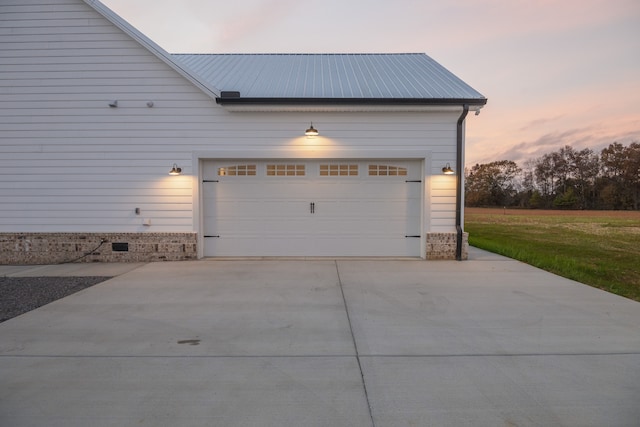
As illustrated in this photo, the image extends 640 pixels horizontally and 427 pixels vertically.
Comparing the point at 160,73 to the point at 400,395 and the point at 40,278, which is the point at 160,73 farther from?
the point at 400,395

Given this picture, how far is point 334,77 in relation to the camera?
8.71 meters

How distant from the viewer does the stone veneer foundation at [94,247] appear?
7.31 metres

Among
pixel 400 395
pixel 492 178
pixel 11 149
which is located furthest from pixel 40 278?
pixel 492 178

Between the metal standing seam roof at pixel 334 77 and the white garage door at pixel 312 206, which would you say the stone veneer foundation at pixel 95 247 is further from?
the metal standing seam roof at pixel 334 77

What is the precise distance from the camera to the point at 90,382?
8.46ft

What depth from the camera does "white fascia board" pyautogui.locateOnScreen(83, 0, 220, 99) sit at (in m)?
7.01

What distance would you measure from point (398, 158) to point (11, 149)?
8.92 meters

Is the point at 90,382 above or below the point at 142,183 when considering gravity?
below

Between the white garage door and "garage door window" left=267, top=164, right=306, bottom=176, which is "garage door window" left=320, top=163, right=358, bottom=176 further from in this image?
"garage door window" left=267, top=164, right=306, bottom=176

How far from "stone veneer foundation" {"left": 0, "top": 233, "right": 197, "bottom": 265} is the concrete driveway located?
7.32ft

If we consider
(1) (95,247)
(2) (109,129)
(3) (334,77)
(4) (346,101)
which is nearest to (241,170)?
(4) (346,101)

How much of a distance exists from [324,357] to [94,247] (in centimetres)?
690

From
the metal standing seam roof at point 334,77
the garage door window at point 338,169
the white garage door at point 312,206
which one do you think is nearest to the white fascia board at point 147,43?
the metal standing seam roof at point 334,77

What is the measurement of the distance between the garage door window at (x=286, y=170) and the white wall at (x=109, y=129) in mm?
441
